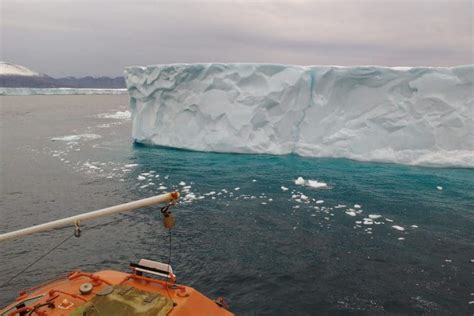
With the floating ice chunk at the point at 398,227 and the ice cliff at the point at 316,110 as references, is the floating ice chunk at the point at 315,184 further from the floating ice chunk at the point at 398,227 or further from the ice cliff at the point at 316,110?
the ice cliff at the point at 316,110

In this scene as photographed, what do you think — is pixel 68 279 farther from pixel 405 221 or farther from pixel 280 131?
pixel 280 131

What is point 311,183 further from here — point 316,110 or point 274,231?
point 316,110

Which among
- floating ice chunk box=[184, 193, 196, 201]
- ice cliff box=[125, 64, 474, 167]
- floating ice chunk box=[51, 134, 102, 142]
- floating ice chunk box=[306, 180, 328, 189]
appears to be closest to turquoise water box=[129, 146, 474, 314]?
floating ice chunk box=[306, 180, 328, 189]

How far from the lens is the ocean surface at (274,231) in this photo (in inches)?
308

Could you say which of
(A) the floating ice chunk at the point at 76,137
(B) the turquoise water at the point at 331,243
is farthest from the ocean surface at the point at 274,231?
(A) the floating ice chunk at the point at 76,137

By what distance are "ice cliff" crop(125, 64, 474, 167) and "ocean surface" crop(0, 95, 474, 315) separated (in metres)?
1.59

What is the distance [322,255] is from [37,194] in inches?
437

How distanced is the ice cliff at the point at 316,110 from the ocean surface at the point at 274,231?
1.59 metres

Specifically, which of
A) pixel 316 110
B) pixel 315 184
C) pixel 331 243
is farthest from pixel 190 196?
pixel 316 110

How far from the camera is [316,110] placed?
2153cm

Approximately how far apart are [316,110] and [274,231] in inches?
481

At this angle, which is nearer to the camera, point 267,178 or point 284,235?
point 284,235

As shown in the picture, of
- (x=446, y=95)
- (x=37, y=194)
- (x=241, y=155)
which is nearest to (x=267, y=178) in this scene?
(x=241, y=155)

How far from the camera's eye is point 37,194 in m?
14.4
